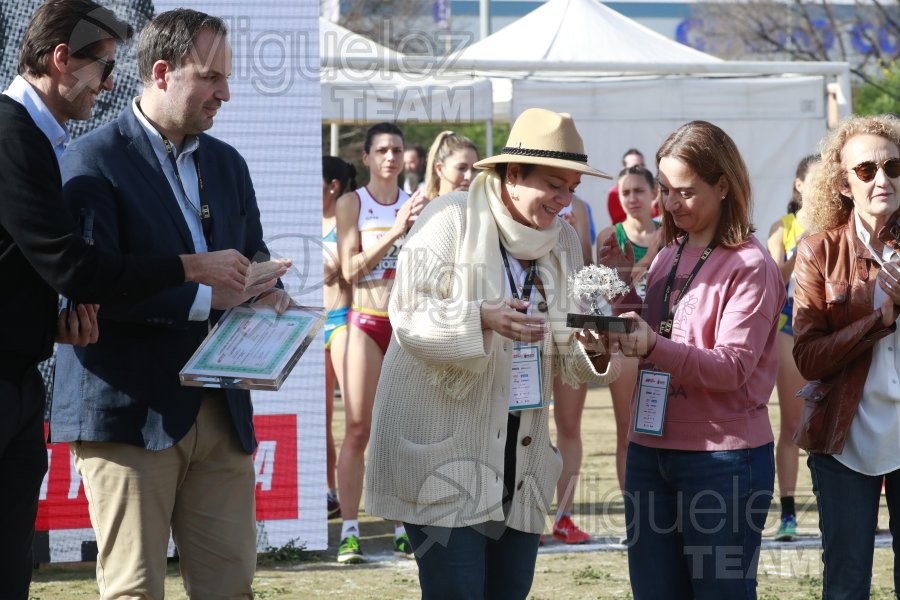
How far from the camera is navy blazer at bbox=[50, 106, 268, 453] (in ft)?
10.3

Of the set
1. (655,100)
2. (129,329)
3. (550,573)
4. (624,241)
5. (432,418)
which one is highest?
(655,100)

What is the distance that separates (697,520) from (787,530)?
3031 millimetres

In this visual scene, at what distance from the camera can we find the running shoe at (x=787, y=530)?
20.4ft

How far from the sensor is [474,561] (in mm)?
3428

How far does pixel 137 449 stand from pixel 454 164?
11.0 ft

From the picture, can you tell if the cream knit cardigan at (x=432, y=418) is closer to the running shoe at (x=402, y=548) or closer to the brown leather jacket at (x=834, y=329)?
the brown leather jacket at (x=834, y=329)

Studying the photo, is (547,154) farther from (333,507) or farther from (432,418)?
(333,507)

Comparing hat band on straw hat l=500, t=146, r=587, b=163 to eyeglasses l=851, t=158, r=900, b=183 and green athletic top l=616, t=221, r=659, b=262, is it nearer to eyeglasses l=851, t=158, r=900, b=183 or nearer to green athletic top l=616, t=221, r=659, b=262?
eyeglasses l=851, t=158, r=900, b=183

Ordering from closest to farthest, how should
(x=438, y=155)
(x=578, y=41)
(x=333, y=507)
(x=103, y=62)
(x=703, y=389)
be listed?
(x=103, y=62) → (x=703, y=389) → (x=438, y=155) → (x=333, y=507) → (x=578, y=41)

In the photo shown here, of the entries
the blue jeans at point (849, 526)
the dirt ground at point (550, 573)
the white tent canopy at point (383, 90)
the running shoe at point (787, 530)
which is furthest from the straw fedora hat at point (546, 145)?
the white tent canopy at point (383, 90)

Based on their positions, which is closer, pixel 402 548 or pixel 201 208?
pixel 201 208

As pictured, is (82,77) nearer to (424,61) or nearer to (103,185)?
(103,185)

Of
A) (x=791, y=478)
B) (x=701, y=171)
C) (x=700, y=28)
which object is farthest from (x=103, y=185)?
(x=700, y=28)

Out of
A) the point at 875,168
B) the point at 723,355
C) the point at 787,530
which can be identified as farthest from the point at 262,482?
the point at 875,168
